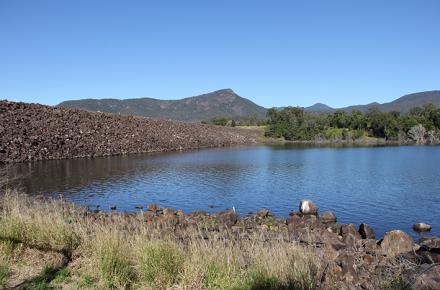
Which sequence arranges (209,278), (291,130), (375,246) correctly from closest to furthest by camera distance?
(209,278), (375,246), (291,130)

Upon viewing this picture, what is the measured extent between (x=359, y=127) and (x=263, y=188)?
112 m

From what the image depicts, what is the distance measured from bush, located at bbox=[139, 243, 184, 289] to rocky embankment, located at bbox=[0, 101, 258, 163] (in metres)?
44.6

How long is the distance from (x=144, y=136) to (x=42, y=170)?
1517 inches

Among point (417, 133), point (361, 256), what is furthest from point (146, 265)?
point (417, 133)

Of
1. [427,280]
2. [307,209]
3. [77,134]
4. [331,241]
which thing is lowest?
[307,209]

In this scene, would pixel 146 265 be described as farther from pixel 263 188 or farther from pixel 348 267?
pixel 263 188

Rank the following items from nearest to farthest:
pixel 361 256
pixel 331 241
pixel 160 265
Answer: pixel 160 265
pixel 361 256
pixel 331 241

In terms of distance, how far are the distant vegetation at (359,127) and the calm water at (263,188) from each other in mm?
80230

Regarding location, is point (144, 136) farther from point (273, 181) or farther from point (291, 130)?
point (291, 130)

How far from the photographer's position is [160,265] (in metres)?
8.18

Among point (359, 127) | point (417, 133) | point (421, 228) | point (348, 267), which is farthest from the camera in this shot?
point (359, 127)

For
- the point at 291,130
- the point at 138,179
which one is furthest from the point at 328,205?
the point at 291,130

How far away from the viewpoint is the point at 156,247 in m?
8.41

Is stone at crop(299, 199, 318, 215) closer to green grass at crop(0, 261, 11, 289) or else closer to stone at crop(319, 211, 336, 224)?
stone at crop(319, 211, 336, 224)
